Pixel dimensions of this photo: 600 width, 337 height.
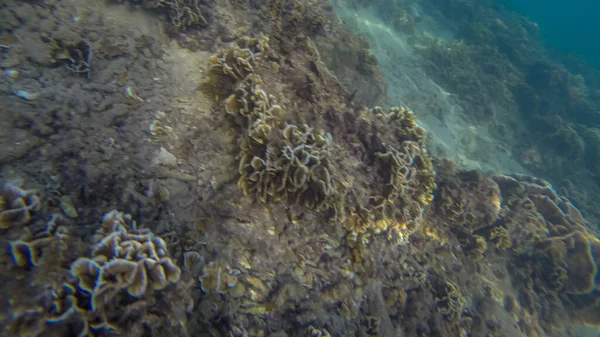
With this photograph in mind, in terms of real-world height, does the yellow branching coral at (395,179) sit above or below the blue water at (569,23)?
below

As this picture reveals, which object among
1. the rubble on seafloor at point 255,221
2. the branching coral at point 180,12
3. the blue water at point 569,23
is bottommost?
the rubble on seafloor at point 255,221

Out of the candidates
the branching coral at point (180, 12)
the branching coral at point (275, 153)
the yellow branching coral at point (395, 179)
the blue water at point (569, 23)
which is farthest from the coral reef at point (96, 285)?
the blue water at point (569, 23)

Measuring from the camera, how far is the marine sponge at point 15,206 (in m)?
2.53

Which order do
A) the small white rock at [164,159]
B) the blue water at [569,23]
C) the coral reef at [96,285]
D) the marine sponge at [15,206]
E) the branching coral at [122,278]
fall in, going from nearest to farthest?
the coral reef at [96,285] < the branching coral at [122,278] < the marine sponge at [15,206] < the small white rock at [164,159] < the blue water at [569,23]

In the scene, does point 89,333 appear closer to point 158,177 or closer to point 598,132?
point 158,177

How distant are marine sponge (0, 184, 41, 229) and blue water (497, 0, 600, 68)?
41366 mm

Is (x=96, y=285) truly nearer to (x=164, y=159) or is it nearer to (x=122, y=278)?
(x=122, y=278)

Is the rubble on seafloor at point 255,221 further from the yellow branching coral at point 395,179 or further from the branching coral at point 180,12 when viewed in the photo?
the branching coral at point 180,12

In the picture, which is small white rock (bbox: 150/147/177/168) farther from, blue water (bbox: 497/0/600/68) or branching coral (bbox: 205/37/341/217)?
blue water (bbox: 497/0/600/68)

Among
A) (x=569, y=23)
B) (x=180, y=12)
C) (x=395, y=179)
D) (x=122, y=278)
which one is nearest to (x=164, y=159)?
(x=122, y=278)

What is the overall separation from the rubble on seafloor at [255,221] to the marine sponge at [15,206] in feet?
0.04

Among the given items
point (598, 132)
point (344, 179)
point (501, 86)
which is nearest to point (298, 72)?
point (344, 179)

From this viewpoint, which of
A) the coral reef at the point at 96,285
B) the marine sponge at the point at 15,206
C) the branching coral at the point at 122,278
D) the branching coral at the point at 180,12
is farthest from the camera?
the branching coral at the point at 180,12

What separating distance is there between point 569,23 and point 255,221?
66330 mm
